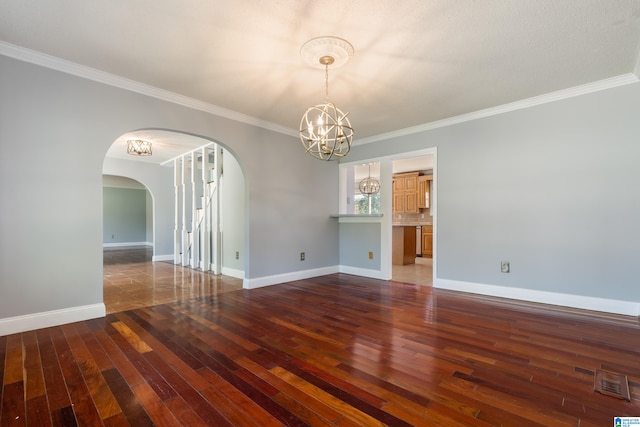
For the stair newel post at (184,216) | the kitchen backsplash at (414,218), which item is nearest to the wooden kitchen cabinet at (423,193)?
the kitchen backsplash at (414,218)

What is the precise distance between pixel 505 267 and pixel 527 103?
2.02 metres

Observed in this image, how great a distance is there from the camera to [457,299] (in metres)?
3.70

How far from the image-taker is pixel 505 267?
148 inches

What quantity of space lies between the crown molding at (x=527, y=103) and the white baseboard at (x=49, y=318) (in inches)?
178

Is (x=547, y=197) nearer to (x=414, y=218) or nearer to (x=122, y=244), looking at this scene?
(x=414, y=218)

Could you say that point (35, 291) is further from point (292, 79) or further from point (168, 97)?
point (292, 79)

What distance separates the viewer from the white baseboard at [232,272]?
515 centimetres

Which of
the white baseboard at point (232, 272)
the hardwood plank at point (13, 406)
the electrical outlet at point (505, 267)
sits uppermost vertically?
the electrical outlet at point (505, 267)

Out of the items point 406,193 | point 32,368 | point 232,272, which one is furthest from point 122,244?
point 32,368

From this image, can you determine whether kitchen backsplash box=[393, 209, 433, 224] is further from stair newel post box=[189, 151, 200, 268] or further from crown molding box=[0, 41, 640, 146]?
stair newel post box=[189, 151, 200, 268]

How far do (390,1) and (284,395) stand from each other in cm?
252

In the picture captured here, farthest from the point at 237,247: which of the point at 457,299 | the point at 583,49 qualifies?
the point at 583,49

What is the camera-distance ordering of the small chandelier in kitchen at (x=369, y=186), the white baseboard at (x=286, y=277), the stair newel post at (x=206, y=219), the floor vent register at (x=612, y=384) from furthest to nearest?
the small chandelier in kitchen at (x=369, y=186) < the stair newel post at (x=206, y=219) < the white baseboard at (x=286, y=277) < the floor vent register at (x=612, y=384)

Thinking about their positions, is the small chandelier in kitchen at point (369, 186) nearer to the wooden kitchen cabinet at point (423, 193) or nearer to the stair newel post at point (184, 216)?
the wooden kitchen cabinet at point (423, 193)
